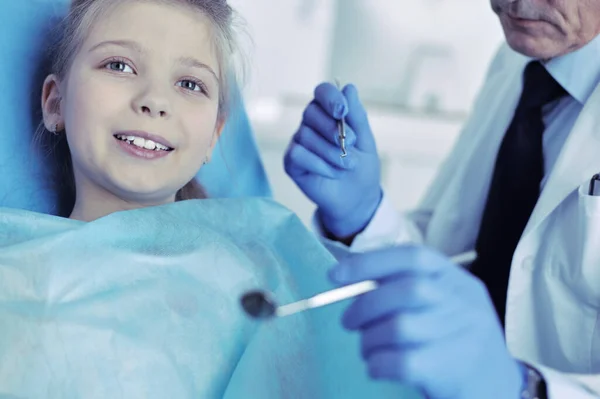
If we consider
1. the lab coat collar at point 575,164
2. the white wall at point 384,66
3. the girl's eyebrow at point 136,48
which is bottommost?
the white wall at point 384,66

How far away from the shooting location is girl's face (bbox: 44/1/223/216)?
99cm

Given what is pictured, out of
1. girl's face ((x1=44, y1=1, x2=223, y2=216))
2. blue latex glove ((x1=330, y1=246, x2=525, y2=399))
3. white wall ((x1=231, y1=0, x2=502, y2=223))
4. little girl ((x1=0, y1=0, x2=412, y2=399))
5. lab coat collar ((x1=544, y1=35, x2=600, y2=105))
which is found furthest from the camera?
white wall ((x1=231, y1=0, x2=502, y2=223))

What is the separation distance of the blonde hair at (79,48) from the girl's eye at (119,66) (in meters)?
0.07

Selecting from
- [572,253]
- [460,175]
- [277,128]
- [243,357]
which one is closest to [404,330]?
[243,357]

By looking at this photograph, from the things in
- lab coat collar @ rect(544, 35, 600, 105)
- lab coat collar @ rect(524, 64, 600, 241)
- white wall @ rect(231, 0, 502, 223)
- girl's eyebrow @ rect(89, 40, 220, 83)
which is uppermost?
lab coat collar @ rect(544, 35, 600, 105)

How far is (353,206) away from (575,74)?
0.44m

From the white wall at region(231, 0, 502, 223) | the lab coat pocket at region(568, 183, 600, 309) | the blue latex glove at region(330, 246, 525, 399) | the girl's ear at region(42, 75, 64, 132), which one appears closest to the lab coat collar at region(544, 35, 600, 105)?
the lab coat pocket at region(568, 183, 600, 309)

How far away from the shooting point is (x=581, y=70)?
1.20m

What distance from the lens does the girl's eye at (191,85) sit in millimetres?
1061

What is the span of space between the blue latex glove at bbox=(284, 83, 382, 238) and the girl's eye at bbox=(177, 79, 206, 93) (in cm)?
20

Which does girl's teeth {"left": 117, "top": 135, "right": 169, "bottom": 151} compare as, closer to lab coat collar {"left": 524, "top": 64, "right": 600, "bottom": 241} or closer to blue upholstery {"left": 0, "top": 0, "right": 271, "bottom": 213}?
blue upholstery {"left": 0, "top": 0, "right": 271, "bottom": 213}

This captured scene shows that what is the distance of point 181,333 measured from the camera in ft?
2.90

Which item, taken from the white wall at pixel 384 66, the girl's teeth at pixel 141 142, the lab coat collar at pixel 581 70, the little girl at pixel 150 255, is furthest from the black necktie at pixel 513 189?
the white wall at pixel 384 66

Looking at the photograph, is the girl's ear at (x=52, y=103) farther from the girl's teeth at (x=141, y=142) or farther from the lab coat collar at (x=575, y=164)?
the lab coat collar at (x=575, y=164)
